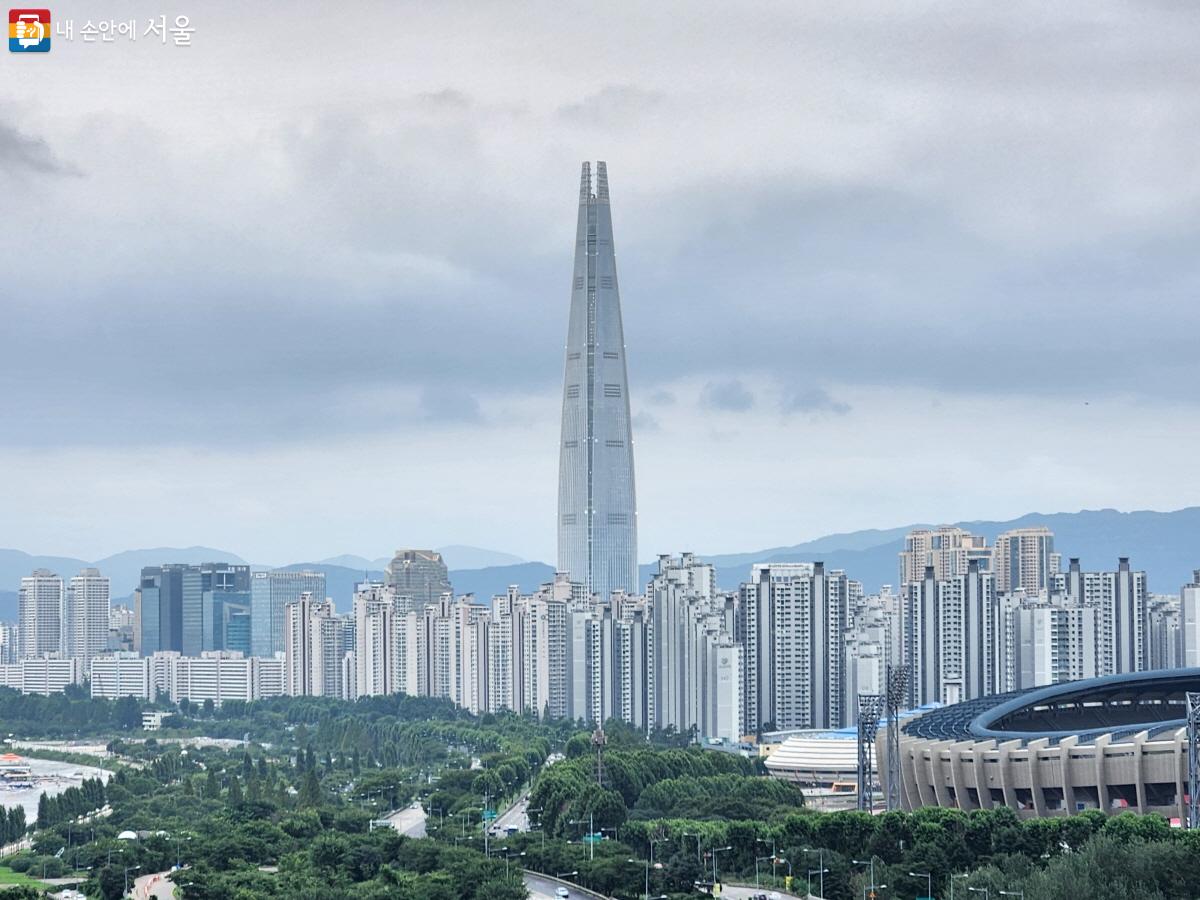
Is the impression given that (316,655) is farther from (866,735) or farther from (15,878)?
(866,735)

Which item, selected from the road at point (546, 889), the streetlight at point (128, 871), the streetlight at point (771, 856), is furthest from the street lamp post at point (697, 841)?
the streetlight at point (128, 871)

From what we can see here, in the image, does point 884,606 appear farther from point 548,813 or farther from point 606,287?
point 606,287

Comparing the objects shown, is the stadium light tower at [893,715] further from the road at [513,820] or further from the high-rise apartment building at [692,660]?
the high-rise apartment building at [692,660]

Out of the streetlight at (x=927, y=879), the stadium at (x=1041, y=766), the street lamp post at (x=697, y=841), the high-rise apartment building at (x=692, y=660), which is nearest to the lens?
the streetlight at (x=927, y=879)

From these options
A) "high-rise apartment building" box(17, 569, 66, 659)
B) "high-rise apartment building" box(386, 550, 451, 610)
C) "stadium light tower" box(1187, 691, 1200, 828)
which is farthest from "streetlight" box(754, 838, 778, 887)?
"high-rise apartment building" box(17, 569, 66, 659)

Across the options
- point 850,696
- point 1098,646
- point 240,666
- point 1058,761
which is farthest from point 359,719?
point 1058,761

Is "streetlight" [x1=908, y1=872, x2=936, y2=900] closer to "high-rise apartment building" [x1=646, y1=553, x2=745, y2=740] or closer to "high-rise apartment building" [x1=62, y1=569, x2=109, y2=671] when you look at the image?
"high-rise apartment building" [x1=646, y1=553, x2=745, y2=740]
